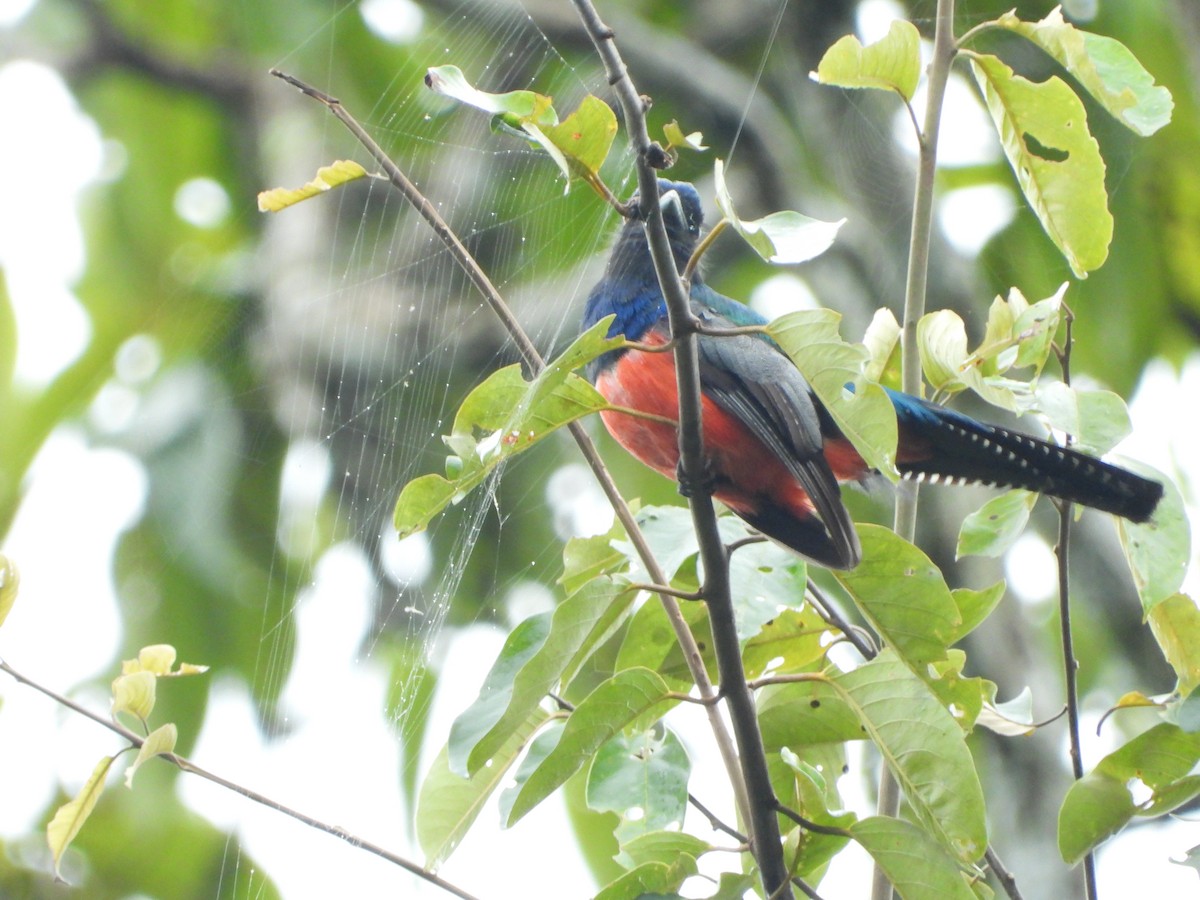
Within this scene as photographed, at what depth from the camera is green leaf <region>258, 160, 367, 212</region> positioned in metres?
1.69

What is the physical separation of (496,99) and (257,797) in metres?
1.03

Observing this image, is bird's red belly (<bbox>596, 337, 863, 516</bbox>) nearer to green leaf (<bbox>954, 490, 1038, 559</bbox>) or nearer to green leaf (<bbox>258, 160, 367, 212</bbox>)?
green leaf (<bbox>954, 490, 1038, 559</bbox>)

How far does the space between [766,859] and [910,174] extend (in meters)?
3.82

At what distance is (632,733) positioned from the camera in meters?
1.66

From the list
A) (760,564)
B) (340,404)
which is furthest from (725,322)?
(340,404)

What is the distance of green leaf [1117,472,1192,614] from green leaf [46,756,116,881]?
4.65 feet

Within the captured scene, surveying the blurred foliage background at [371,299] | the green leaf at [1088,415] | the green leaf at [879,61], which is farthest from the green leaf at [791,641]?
the blurred foliage background at [371,299]

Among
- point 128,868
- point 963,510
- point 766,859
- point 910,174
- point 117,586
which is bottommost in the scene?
point 128,868

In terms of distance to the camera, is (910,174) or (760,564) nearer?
(760,564)

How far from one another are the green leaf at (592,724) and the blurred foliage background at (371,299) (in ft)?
6.40

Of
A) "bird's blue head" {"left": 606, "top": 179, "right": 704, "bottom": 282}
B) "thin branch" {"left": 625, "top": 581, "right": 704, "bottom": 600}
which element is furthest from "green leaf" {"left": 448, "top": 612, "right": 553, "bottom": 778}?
"bird's blue head" {"left": 606, "top": 179, "right": 704, "bottom": 282}

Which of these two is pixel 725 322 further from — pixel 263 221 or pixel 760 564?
pixel 263 221

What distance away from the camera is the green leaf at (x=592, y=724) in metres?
1.53

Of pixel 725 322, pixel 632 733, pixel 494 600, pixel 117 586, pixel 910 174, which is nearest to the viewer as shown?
pixel 632 733
